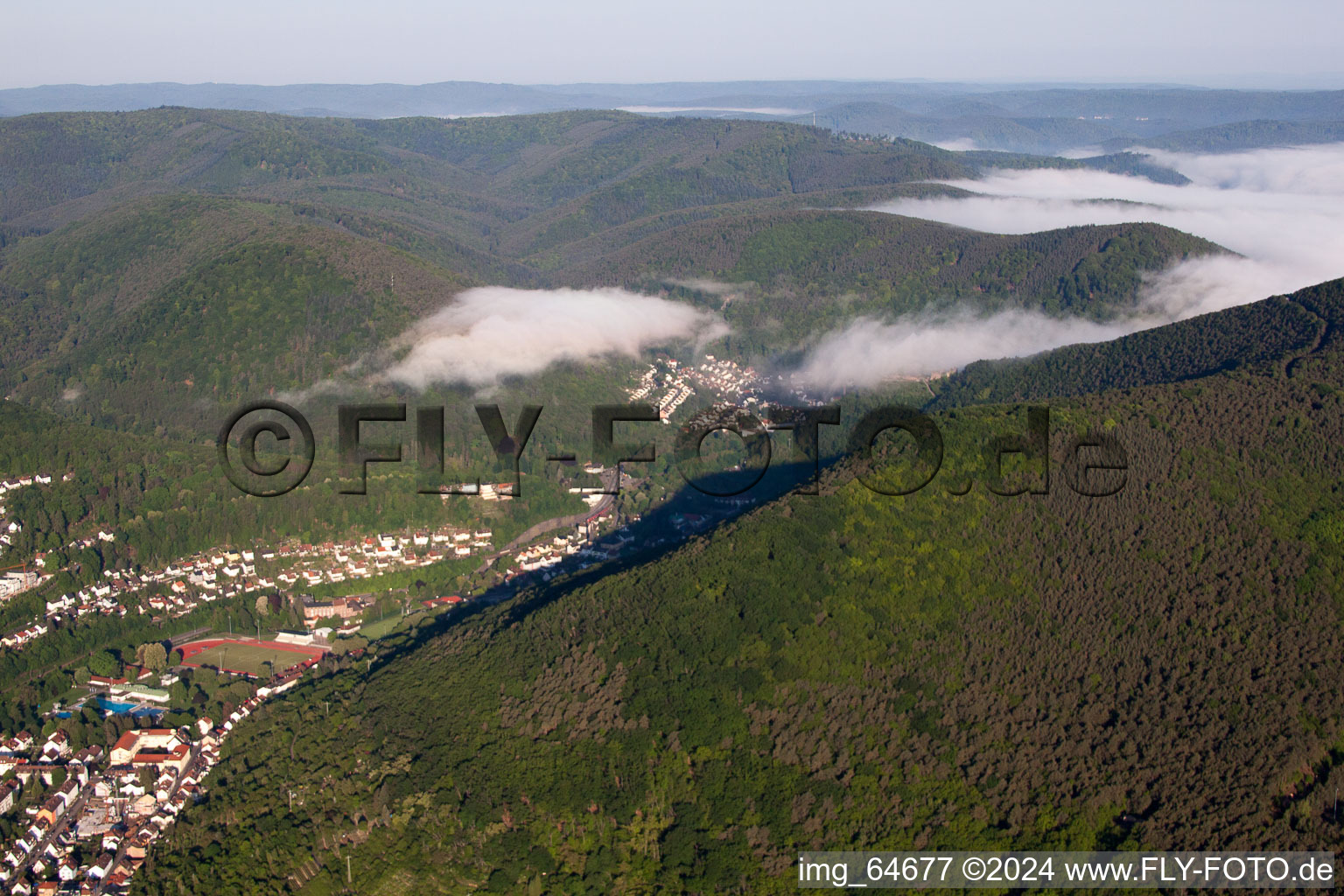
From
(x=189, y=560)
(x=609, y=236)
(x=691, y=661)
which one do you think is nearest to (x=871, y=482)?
(x=691, y=661)

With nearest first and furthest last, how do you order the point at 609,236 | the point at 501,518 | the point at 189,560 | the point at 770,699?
the point at 770,699
the point at 189,560
the point at 501,518
the point at 609,236

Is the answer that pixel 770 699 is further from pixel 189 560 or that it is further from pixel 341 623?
pixel 189 560

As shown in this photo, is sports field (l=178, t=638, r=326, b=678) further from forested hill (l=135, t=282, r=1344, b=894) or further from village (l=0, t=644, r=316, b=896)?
forested hill (l=135, t=282, r=1344, b=894)

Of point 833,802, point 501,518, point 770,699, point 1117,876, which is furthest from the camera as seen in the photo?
point 501,518

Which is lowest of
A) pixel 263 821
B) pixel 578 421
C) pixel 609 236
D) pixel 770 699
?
pixel 263 821

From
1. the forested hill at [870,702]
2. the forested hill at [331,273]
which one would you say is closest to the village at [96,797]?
the forested hill at [870,702]

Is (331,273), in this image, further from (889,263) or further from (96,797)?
(96,797)

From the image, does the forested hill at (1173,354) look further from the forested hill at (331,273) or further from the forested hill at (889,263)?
the forested hill at (331,273)
